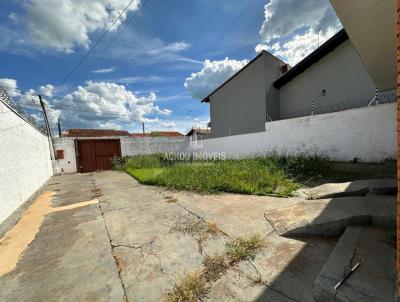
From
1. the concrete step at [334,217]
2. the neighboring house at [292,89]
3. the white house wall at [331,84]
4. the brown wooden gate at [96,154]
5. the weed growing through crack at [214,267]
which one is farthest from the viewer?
the brown wooden gate at [96,154]

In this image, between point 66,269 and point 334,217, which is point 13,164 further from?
point 334,217

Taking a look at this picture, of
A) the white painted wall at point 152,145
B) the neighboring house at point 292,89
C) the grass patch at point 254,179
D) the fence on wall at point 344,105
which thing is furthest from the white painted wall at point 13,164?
the neighboring house at point 292,89

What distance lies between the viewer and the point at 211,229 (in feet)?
8.02

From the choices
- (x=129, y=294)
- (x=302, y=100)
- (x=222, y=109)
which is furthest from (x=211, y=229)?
(x=222, y=109)

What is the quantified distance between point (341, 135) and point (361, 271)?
5285mm

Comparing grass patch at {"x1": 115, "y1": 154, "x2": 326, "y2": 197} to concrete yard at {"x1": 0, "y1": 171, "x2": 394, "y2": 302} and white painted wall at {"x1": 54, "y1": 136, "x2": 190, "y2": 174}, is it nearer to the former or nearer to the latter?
concrete yard at {"x1": 0, "y1": 171, "x2": 394, "y2": 302}

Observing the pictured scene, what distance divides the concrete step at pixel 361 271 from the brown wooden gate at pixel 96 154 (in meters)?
11.9

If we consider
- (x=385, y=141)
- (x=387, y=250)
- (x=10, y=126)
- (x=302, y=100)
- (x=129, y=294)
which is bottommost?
(x=129, y=294)

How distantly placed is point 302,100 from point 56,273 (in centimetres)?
1031

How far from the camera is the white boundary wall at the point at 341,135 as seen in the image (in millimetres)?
4653

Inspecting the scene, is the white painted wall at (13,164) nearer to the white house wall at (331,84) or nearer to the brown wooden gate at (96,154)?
the brown wooden gate at (96,154)

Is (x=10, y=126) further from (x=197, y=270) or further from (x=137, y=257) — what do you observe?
(x=197, y=270)

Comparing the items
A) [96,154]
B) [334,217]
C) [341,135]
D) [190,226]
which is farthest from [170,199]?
[96,154]

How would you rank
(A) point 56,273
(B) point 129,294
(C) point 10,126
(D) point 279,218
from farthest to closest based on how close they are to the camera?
(C) point 10,126 → (D) point 279,218 → (A) point 56,273 → (B) point 129,294
